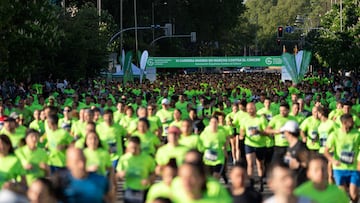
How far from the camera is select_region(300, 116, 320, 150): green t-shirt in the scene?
14.3m

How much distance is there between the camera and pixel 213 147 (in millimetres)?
13438

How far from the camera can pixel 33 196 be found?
7406 mm

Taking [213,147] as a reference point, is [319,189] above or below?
above

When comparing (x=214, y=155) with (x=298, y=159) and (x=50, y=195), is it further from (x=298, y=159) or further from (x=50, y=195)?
(x=50, y=195)

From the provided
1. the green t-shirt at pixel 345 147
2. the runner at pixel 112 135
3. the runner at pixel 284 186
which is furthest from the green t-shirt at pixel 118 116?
the runner at pixel 284 186

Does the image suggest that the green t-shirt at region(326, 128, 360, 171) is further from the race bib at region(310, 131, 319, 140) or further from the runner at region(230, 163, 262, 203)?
the runner at region(230, 163, 262, 203)

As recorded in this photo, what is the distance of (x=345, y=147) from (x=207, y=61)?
40.7 meters

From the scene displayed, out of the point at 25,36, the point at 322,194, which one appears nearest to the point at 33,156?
the point at 322,194

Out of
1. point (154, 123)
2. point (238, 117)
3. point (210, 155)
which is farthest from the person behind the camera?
point (238, 117)

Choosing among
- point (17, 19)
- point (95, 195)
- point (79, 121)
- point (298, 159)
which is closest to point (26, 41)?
point (17, 19)

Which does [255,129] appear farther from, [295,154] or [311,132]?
[295,154]

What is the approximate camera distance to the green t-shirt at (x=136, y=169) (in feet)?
34.1

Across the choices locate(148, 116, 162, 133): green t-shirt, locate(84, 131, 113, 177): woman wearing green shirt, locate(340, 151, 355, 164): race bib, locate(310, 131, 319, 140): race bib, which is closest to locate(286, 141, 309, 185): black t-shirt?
locate(340, 151, 355, 164): race bib

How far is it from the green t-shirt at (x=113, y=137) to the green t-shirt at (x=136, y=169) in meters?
2.93
